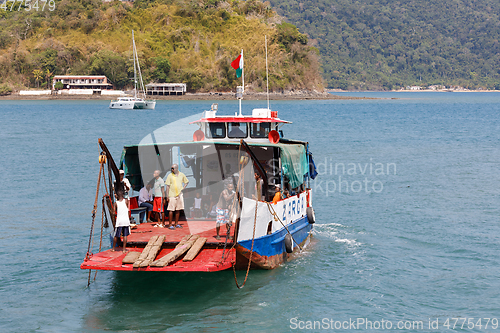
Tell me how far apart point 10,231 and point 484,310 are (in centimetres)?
1641

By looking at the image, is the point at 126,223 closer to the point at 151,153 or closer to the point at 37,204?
the point at 151,153

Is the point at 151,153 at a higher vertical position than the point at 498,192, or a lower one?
higher

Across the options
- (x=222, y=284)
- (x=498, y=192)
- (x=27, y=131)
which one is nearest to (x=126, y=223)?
(x=222, y=284)

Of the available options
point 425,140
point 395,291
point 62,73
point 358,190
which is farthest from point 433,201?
point 62,73

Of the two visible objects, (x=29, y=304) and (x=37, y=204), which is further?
(x=37, y=204)

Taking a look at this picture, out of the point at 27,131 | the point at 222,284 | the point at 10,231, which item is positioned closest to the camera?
the point at 222,284

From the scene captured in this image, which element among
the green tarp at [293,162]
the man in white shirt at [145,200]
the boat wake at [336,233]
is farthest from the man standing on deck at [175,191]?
the boat wake at [336,233]

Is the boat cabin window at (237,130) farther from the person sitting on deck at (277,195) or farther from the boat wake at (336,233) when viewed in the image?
the boat wake at (336,233)

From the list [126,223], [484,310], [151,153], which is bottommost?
[484,310]

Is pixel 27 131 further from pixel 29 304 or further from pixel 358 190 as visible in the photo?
pixel 29 304

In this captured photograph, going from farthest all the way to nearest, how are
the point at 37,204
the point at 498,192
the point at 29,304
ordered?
the point at 498,192
the point at 37,204
the point at 29,304

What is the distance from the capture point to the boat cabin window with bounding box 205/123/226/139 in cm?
1758

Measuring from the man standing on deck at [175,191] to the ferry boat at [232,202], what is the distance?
0.48m

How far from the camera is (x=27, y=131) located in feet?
196
